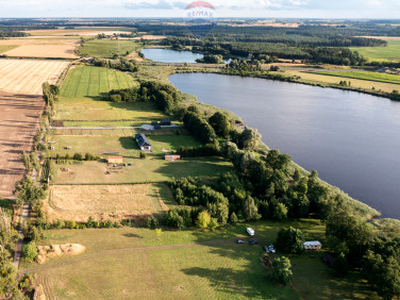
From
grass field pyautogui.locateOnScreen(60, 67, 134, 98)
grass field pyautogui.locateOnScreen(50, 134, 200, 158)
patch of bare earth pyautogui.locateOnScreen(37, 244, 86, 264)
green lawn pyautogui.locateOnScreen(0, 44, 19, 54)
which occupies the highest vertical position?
green lawn pyautogui.locateOnScreen(0, 44, 19, 54)

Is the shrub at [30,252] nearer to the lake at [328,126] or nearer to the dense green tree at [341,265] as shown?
the dense green tree at [341,265]

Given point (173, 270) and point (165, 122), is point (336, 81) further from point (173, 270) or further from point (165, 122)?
point (173, 270)

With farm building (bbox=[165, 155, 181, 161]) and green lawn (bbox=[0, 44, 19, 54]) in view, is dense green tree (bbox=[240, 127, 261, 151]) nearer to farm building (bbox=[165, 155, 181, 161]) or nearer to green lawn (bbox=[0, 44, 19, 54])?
farm building (bbox=[165, 155, 181, 161])

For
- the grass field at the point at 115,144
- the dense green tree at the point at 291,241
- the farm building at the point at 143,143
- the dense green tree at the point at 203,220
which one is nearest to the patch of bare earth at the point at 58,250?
the dense green tree at the point at 203,220

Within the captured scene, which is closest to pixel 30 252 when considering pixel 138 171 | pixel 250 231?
pixel 138 171

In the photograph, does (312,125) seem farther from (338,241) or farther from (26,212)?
(26,212)

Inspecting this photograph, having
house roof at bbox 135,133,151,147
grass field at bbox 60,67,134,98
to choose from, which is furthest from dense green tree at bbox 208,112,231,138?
grass field at bbox 60,67,134,98

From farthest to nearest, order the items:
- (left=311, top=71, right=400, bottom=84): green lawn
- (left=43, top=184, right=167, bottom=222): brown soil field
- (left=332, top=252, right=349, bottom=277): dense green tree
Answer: (left=311, top=71, right=400, bottom=84): green lawn < (left=43, top=184, right=167, bottom=222): brown soil field < (left=332, top=252, right=349, bottom=277): dense green tree
